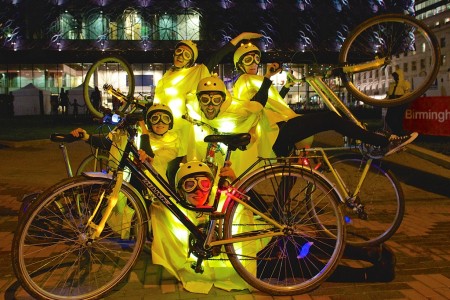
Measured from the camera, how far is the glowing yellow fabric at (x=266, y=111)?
4.18m

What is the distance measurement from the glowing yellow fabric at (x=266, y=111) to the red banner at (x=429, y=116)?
585 cm

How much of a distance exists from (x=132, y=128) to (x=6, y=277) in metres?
1.76

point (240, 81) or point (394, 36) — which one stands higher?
point (394, 36)

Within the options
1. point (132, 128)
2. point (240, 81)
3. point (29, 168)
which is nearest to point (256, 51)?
point (240, 81)

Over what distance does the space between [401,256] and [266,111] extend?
1892mm

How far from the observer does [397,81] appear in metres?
6.74

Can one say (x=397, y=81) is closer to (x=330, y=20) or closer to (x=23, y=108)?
(x=23, y=108)

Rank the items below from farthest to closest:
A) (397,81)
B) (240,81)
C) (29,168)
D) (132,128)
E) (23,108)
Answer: (23,108) < (29,168) < (397,81) < (240,81) < (132,128)

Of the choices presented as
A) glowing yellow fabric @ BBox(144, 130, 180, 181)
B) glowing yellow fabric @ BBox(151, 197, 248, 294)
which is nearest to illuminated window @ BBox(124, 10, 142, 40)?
glowing yellow fabric @ BBox(144, 130, 180, 181)

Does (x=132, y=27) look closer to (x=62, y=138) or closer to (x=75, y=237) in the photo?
(x=62, y=138)

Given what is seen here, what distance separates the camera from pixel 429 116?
9.59 meters

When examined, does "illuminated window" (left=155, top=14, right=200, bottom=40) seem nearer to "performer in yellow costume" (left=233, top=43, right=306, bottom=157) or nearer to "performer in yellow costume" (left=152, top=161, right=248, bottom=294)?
"performer in yellow costume" (left=233, top=43, right=306, bottom=157)

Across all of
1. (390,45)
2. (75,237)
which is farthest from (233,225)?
(390,45)

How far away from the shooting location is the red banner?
9.06 m
